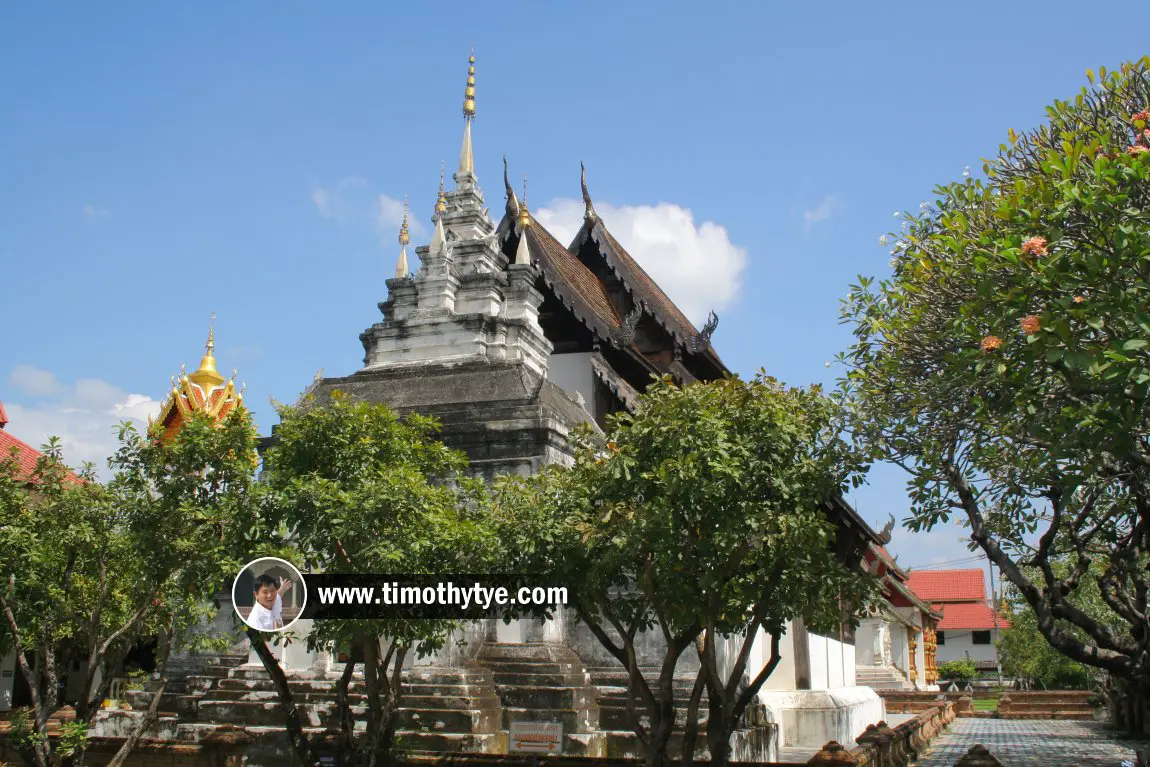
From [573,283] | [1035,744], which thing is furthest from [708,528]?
[1035,744]

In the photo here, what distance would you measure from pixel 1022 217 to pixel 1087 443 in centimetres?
183

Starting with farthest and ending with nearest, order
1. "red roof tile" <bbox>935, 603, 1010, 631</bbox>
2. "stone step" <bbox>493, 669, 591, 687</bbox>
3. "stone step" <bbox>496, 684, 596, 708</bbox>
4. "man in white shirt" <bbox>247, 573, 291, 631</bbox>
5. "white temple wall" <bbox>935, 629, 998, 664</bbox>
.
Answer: "white temple wall" <bbox>935, 629, 998, 664</bbox>, "red roof tile" <bbox>935, 603, 1010, 631</bbox>, "stone step" <bbox>493, 669, 591, 687</bbox>, "stone step" <bbox>496, 684, 596, 708</bbox>, "man in white shirt" <bbox>247, 573, 291, 631</bbox>

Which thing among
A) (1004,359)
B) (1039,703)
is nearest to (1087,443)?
(1004,359)

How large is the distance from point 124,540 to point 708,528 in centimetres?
590

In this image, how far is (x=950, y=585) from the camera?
56906 millimetres

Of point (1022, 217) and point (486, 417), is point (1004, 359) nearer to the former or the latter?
point (1022, 217)

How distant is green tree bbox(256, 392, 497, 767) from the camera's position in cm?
949

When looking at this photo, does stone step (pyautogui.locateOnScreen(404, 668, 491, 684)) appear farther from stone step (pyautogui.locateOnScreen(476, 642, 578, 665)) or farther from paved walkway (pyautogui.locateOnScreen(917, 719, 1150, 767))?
paved walkway (pyautogui.locateOnScreen(917, 719, 1150, 767))

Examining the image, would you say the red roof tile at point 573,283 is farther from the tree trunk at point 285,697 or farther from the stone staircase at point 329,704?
the tree trunk at point 285,697

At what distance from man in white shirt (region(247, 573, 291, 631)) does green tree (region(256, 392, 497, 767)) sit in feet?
0.47

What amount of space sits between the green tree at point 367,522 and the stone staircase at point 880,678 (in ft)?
80.9

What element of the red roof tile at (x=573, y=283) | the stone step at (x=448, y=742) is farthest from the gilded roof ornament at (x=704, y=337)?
the stone step at (x=448, y=742)

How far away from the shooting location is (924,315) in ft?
32.7

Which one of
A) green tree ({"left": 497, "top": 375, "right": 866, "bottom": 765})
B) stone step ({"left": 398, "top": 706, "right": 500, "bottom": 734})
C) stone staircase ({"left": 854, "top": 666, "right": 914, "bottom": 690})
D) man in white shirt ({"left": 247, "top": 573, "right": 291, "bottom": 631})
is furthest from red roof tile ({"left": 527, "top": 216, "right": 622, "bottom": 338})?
stone staircase ({"left": 854, "top": 666, "right": 914, "bottom": 690})
